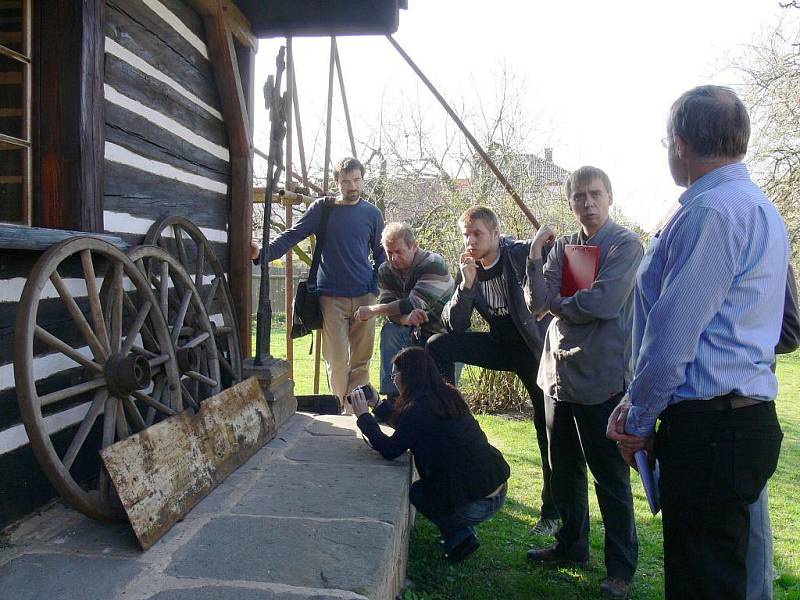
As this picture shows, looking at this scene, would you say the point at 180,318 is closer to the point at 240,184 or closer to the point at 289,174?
the point at 240,184

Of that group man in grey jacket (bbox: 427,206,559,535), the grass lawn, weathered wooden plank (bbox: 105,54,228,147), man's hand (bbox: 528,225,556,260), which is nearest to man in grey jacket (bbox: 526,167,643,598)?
man's hand (bbox: 528,225,556,260)

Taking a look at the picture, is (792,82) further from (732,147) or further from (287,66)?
(732,147)

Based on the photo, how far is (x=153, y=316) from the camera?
122 inches

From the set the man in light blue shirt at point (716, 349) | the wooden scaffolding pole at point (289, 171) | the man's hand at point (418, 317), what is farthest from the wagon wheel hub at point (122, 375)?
the man's hand at point (418, 317)

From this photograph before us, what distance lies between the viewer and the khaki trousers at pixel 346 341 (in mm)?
5020

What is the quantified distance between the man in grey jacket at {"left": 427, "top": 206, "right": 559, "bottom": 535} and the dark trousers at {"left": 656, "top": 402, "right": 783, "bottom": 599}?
5.77ft

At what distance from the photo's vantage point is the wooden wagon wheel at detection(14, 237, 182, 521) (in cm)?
230

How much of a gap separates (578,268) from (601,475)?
948 millimetres

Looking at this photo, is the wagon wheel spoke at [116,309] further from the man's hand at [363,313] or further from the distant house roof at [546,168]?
the distant house roof at [546,168]

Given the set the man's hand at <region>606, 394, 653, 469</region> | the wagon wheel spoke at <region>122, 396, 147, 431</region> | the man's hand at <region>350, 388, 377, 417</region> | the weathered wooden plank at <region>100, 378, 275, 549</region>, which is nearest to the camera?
the man's hand at <region>606, 394, 653, 469</region>

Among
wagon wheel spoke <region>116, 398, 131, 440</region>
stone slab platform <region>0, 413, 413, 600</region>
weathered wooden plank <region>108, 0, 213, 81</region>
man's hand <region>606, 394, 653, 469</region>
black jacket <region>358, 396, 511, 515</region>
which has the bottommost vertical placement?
stone slab platform <region>0, 413, 413, 600</region>

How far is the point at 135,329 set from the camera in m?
2.94

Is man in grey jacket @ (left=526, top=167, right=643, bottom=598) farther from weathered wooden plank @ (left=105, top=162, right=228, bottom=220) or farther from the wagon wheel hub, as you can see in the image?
weathered wooden plank @ (left=105, top=162, right=228, bottom=220)

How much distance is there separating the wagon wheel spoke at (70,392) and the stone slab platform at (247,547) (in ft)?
1.73
